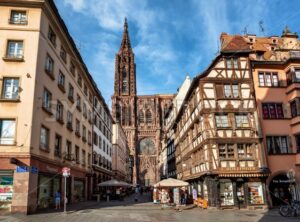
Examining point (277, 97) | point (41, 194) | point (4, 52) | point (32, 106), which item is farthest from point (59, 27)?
point (277, 97)

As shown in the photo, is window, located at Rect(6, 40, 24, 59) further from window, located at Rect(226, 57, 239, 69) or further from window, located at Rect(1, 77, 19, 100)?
window, located at Rect(226, 57, 239, 69)

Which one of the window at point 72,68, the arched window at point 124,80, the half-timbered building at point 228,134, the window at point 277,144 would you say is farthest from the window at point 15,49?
the arched window at point 124,80

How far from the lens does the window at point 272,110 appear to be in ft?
84.7

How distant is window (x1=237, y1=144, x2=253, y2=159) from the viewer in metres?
24.2

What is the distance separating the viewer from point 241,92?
84.5 ft

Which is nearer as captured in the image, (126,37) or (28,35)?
(28,35)

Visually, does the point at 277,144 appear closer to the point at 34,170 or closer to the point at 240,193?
the point at 240,193

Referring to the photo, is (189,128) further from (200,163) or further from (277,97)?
(277,97)

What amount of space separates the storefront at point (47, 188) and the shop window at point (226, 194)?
1329 cm

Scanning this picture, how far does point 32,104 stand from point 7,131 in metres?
2.28

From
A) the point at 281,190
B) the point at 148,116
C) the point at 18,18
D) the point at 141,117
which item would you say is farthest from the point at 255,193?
the point at 148,116

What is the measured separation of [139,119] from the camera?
98.9m

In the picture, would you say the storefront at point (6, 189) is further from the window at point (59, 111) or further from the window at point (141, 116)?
the window at point (141, 116)

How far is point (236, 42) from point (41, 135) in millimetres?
18583
